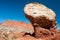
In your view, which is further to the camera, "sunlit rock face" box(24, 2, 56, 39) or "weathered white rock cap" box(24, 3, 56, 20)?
"weathered white rock cap" box(24, 3, 56, 20)

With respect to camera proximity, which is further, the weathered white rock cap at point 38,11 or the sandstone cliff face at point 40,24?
the weathered white rock cap at point 38,11

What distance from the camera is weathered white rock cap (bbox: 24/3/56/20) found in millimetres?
20688

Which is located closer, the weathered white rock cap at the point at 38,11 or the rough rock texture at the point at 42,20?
the rough rock texture at the point at 42,20

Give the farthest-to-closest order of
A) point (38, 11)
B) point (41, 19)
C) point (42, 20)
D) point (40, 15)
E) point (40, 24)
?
1. point (38, 11)
2. point (40, 24)
3. point (42, 20)
4. point (41, 19)
5. point (40, 15)

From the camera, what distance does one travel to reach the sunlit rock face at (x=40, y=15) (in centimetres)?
2052

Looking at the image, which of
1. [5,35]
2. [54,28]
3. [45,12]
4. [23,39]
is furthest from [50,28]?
[5,35]

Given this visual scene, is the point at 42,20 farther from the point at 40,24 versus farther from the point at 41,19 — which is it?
the point at 40,24

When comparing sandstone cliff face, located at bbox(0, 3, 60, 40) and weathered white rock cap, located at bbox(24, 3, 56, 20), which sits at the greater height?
weathered white rock cap, located at bbox(24, 3, 56, 20)

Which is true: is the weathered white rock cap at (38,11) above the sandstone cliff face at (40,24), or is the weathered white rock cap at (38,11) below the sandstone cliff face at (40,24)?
above

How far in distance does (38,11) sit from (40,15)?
0.78 m

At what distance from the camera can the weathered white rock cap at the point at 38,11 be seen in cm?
2069

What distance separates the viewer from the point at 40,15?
20.5 m

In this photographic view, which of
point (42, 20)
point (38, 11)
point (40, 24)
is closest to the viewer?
point (42, 20)

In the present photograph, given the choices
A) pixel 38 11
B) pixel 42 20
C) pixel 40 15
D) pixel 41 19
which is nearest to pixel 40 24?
pixel 42 20
